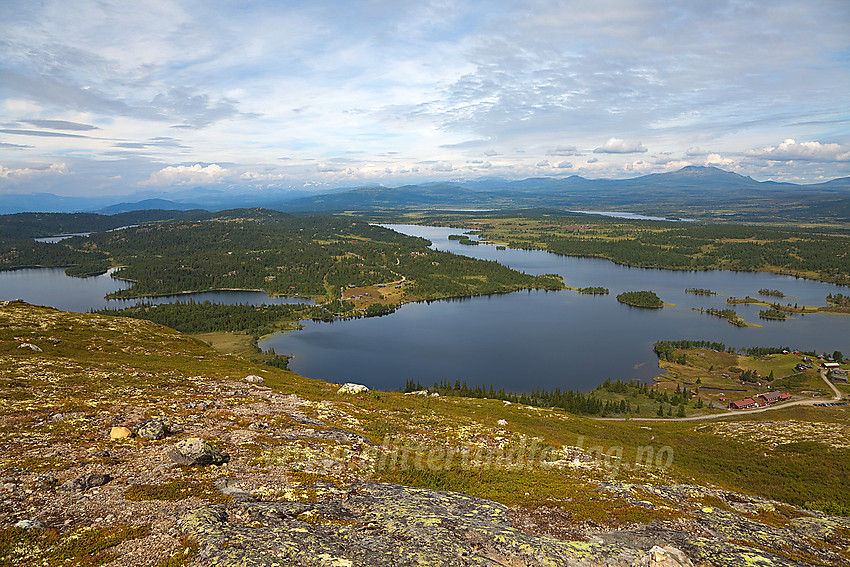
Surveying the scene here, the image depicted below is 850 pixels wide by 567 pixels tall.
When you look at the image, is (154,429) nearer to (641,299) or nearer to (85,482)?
(85,482)

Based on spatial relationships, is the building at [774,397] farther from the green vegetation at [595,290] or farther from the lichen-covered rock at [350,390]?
the green vegetation at [595,290]

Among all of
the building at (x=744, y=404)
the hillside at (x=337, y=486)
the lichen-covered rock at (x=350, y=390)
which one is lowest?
the building at (x=744, y=404)

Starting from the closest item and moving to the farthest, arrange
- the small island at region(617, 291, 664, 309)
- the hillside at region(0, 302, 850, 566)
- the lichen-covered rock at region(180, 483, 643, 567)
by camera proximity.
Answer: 1. the lichen-covered rock at region(180, 483, 643, 567)
2. the hillside at region(0, 302, 850, 566)
3. the small island at region(617, 291, 664, 309)

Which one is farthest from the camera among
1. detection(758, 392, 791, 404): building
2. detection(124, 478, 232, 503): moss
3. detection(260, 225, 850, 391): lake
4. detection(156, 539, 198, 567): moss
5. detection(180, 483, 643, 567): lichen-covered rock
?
detection(260, 225, 850, 391): lake

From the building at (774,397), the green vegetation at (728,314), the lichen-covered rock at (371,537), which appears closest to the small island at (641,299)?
the green vegetation at (728,314)

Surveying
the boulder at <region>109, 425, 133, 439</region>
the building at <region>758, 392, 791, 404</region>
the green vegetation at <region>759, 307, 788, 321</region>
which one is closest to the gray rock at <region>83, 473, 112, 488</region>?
the boulder at <region>109, 425, 133, 439</region>

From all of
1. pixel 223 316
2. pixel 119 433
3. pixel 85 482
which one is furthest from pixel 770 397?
pixel 223 316

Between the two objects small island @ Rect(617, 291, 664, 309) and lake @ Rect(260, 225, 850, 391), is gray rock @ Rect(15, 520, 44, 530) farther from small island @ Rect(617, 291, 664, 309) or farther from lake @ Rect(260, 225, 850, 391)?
small island @ Rect(617, 291, 664, 309)
